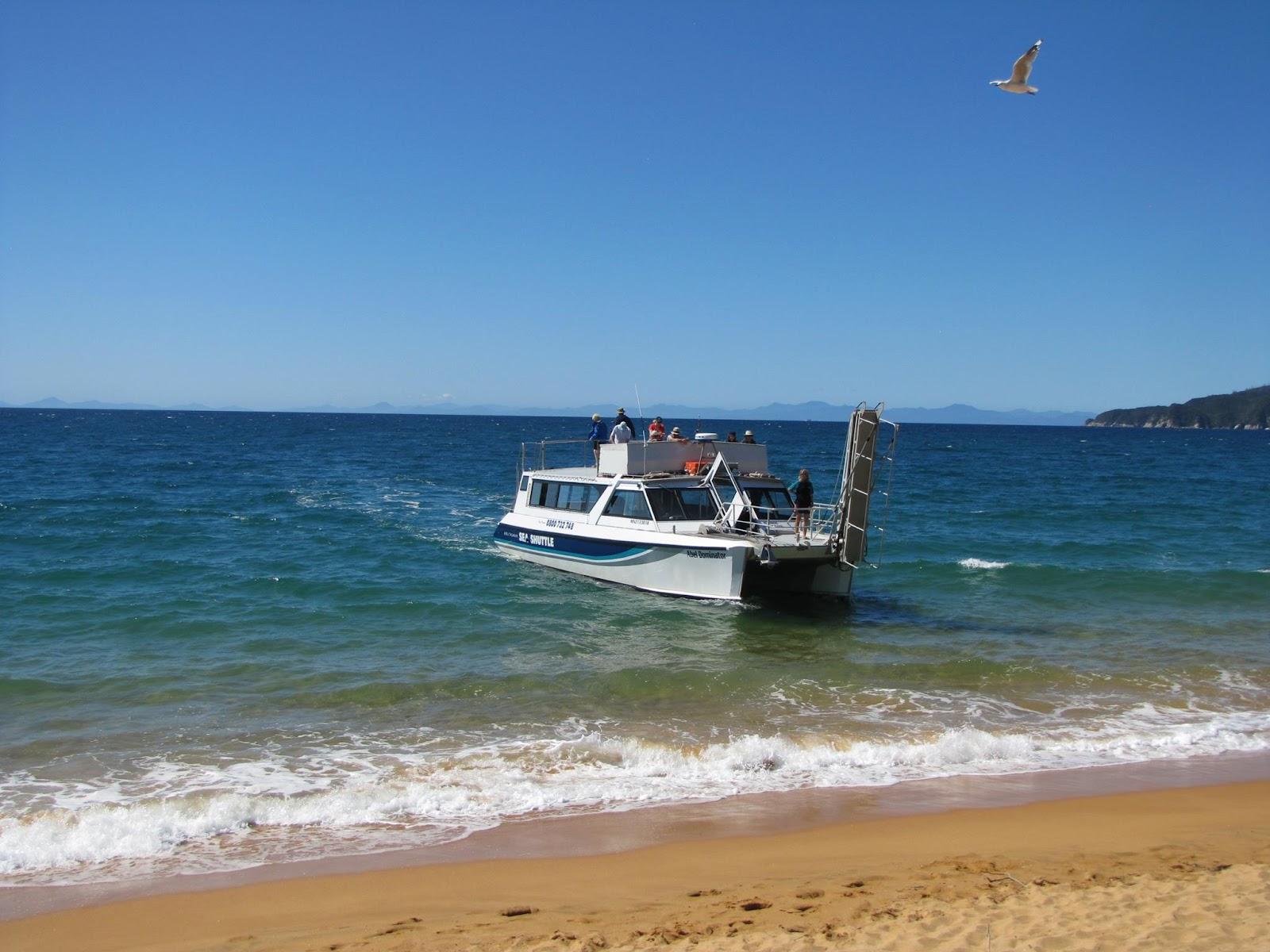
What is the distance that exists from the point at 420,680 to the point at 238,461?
47.2 metres

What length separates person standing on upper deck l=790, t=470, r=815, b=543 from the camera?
720 inches

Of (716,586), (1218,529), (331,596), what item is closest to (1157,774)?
(716,586)

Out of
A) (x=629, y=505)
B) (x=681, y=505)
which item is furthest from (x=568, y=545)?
(x=681, y=505)

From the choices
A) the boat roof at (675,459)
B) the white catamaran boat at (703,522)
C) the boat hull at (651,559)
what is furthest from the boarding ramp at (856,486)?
the boat roof at (675,459)

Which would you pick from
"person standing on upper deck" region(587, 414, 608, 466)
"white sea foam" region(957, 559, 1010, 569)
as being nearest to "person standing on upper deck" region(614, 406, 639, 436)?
"person standing on upper deck" region(587, 414, 608, 466)

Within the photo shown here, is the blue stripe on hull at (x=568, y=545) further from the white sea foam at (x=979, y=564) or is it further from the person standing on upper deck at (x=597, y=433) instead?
the white sea foam at (x=979, y=564)

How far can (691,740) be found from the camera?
11102 millimetres

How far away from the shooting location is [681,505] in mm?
19766

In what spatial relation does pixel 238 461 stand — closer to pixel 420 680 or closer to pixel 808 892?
pixel 420 680

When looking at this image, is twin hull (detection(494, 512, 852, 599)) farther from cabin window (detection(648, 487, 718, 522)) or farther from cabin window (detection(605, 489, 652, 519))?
cabin window (detection(648, 487, 718, 522))

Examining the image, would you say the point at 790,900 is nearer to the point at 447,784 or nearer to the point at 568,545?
the point at 447,784

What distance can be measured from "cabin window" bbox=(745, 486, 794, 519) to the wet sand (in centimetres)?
1063

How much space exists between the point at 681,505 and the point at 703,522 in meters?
0.67

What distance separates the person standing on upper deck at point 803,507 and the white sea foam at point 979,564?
699 cm
